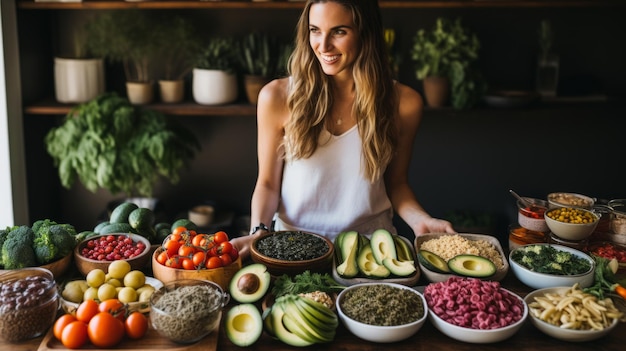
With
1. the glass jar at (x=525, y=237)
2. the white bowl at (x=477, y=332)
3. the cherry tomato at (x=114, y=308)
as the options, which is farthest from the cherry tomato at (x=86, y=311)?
the glass jar at (x=525, y=237)

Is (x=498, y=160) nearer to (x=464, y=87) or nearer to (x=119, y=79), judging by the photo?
(x=464, y=87)

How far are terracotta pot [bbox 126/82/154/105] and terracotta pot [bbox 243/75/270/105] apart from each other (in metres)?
0.62

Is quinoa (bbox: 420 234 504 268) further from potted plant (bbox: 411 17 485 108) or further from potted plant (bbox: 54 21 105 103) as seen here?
potted plant (bbox: 54 21 105 103)

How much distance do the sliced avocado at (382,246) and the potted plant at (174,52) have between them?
2.20 metres

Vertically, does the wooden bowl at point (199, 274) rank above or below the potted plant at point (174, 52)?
below

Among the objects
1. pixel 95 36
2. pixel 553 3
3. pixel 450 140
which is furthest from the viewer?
pixel 450 140

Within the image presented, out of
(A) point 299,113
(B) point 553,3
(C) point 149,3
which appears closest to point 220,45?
(C) point 149,3

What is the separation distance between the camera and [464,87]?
374 centimetres

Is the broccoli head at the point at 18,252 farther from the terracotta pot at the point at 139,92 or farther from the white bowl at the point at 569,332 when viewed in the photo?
the terracotta pot at the point at 139,92

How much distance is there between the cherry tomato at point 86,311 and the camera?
5.39ft

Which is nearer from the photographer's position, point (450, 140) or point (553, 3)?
point (553, 3)

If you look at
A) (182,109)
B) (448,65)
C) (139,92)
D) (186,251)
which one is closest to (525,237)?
(186,251)

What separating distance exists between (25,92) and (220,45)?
3.99ft

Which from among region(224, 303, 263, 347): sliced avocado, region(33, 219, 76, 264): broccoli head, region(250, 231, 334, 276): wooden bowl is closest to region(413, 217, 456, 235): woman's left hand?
region(250, 231, 334, 276): wooden bowl
